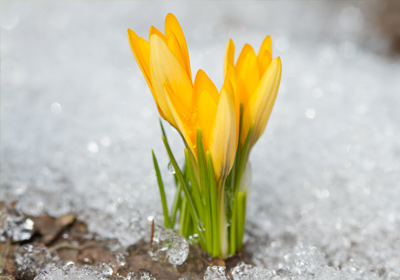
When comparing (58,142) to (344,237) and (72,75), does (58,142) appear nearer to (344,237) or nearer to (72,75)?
(72,75)

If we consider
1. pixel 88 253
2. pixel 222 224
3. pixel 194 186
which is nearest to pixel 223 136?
pixel 194 186

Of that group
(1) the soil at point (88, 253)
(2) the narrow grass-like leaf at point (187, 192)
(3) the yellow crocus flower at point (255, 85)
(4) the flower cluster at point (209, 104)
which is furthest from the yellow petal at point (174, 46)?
(1) the soil at point (88, 253)

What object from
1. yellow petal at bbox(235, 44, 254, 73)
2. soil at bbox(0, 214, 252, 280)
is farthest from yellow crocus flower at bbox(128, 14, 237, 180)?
soil at bbox(0, 214, 252, 280)

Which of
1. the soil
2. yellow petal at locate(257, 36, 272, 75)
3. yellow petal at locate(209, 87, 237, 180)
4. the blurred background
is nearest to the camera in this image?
yellow petal at locate(209, 87, 237, 180)

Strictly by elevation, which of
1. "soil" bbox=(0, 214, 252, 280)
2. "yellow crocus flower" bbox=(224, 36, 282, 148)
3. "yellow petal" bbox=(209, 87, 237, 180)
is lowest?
"soil" bbox=(0, 214, 252, 280)

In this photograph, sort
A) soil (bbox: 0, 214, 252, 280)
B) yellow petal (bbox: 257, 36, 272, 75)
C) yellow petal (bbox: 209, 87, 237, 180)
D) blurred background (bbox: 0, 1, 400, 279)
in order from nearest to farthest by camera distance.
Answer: yellow petal (bbox: 209, 87, 237, 180) → yellow petal (bbox: 257, 36, 272, 75) → soil (bbox: 0, 214, 252, 280) → blurred background (bbox: 0, 1, 400, 279)

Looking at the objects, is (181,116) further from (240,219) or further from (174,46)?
(240,219)

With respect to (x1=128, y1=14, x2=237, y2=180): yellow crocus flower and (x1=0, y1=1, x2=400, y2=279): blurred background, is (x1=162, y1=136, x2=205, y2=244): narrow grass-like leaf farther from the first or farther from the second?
(x1=0, y1=1, x2=400, y2=279): blurred background

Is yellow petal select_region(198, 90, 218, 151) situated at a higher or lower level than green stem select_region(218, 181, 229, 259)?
higher
